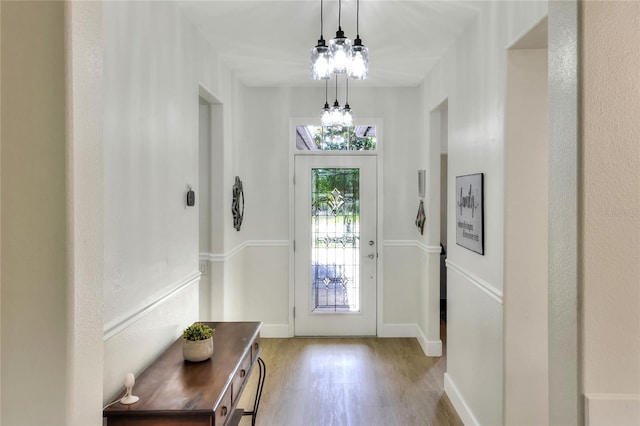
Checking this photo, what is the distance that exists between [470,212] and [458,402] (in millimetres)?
1349

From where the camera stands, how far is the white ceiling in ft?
8.33

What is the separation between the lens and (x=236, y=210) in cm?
392

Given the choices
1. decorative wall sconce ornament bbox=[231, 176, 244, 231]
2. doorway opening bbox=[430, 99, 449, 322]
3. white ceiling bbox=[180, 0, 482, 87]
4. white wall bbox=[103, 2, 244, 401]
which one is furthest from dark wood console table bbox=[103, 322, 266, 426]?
doorway opening bbox=[430, 99, 449, 322]

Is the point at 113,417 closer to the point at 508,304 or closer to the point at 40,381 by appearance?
the point at 40,381

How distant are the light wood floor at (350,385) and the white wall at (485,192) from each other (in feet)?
0.91

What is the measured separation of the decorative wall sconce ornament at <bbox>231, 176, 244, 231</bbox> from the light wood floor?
4.31 feet

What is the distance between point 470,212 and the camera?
2.71 metres

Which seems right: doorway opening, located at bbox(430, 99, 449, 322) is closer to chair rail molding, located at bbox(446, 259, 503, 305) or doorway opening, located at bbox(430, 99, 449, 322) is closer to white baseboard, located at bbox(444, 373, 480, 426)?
chair rail molding, located at bbox(446, 259, 503, 305)

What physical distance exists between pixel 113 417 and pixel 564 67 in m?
1.87

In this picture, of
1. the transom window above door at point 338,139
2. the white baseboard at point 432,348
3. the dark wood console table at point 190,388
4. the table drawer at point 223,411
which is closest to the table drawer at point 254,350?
the dark wood console table at point 190,388

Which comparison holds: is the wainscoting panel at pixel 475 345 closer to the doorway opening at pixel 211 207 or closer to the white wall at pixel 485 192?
the white wall at pixel 485 192

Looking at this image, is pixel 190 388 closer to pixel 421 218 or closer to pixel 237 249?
pixel 237 249
